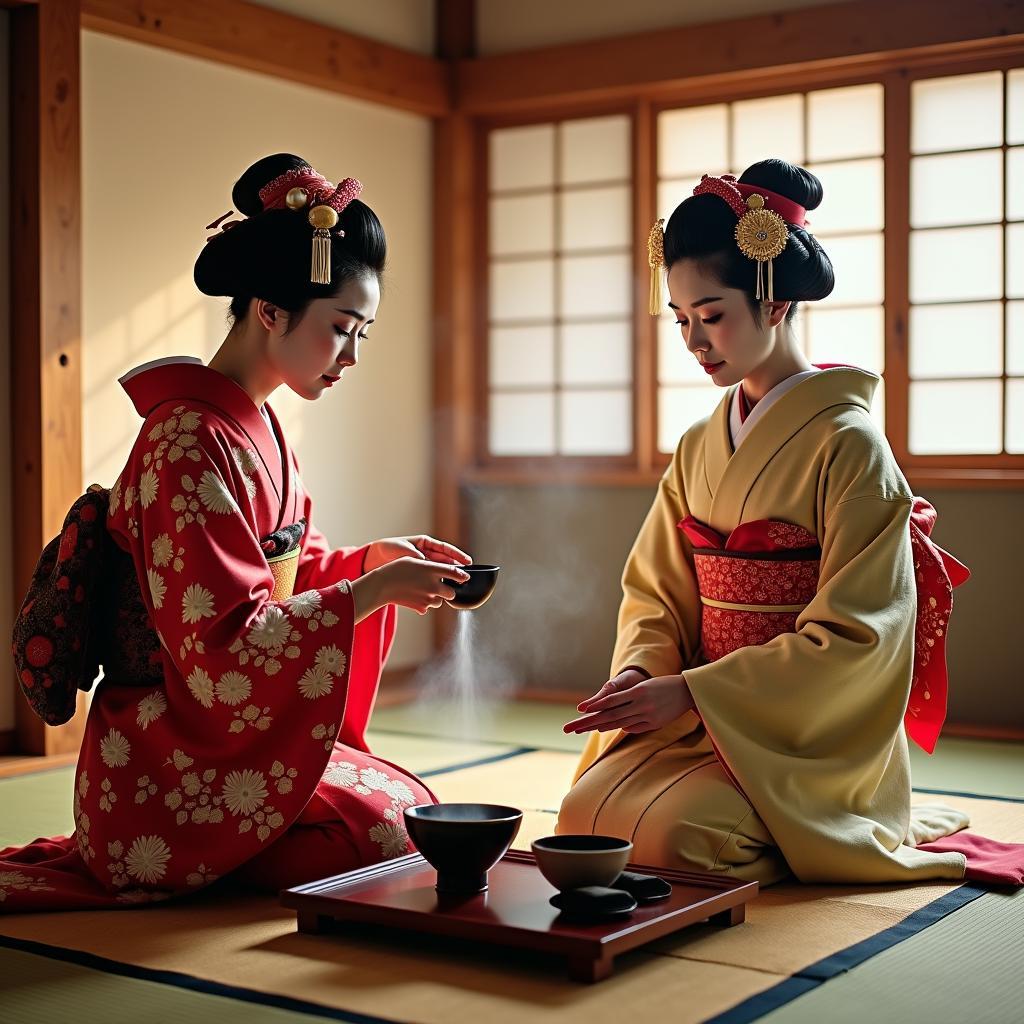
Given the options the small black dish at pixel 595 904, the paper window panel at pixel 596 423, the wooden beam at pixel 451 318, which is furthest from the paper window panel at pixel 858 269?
the small black dish at pixel 595 904

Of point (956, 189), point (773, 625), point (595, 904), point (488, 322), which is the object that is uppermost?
point (956, 189)

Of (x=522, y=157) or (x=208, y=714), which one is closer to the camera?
(x=208, y=714)

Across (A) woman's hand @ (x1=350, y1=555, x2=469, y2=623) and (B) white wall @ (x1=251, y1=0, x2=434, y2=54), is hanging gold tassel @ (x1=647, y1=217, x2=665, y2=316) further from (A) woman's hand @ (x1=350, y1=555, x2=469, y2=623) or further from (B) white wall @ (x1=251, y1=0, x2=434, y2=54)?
(B) white wall @ (x1=251, y1=0, x2=434, y2=54)

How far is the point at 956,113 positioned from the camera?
17.6ft

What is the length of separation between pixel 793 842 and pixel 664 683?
39 centimetres

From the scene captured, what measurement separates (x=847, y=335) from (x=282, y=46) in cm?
231

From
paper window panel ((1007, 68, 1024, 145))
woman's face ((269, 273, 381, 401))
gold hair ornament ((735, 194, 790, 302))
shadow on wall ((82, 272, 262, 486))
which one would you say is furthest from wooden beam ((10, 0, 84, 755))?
paper window panel ((1007, 68, 1024, 145))

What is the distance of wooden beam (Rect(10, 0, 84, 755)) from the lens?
180 inches

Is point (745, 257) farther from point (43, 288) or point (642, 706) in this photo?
point (43, 288)

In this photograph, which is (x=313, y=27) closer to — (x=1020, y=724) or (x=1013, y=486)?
(x=1013, y=486)

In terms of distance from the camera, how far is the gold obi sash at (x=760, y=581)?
3104mm

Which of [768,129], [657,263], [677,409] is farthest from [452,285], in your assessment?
[657,263]

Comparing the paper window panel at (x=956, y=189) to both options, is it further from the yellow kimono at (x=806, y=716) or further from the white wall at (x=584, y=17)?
the yellow kimono at (x=806, y=716)

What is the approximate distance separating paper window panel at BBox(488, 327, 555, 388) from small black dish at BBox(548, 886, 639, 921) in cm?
413
